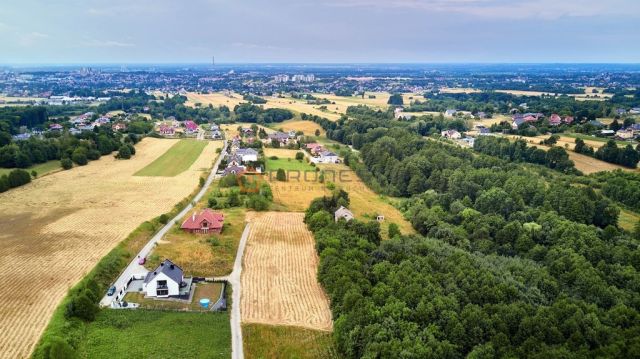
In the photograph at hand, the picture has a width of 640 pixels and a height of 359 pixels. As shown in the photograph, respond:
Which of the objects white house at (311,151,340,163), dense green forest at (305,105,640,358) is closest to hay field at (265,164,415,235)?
dense green forest at (305,105,640,358)

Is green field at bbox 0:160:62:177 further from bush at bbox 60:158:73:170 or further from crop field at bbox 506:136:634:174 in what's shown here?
crop field at bbox 506:136:634:174

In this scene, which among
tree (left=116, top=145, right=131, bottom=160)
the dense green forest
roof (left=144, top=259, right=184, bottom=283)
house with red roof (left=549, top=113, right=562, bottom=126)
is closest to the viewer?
the dense green forest

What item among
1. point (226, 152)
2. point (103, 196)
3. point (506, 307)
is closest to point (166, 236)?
point (103, 196)

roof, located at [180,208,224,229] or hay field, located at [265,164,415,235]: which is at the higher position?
roof, located at [180,208,224,229]

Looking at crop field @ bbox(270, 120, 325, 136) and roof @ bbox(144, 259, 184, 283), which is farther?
crop field @ bbox(270, 120, 325, 136)

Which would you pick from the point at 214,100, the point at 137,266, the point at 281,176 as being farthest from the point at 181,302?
the point at 214,100

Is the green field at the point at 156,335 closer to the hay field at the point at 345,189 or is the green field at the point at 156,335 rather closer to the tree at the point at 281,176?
the hay field at the point at 345,189

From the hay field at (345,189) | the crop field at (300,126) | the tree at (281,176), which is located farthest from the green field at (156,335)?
the crop field at (300,126)
